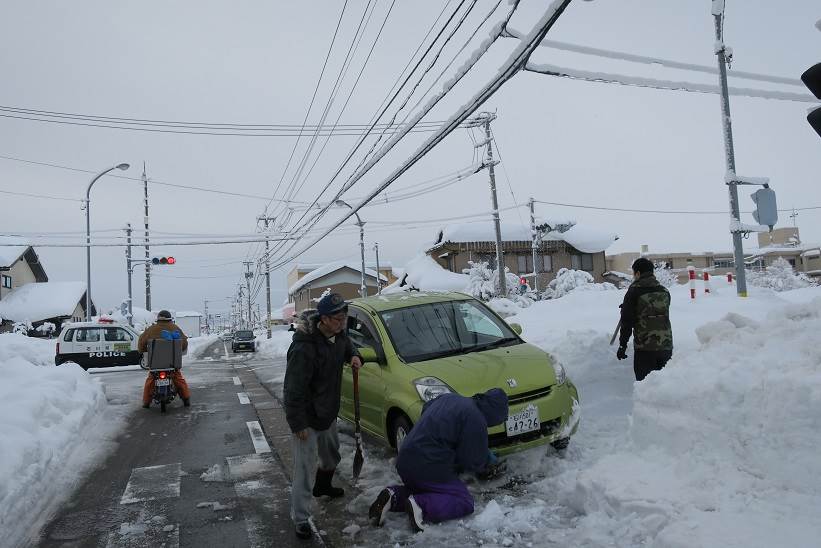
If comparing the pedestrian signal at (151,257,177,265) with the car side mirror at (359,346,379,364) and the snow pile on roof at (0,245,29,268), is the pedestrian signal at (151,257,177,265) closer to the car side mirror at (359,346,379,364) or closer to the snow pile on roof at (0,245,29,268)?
the snow pile on roof at (0,245,29,268)

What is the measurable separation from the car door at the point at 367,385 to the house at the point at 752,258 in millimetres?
50113

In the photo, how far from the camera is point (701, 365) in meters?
4.34

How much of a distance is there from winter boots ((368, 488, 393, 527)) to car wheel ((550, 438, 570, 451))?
1791mm

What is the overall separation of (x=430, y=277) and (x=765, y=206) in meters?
26.2

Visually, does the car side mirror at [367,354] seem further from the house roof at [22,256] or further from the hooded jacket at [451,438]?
the house roof at [22,256]

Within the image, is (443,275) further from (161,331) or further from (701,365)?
(701,365)

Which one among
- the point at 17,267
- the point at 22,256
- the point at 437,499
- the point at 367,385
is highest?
the point at 22,256

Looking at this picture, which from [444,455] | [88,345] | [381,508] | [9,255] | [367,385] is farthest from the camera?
[9,255]

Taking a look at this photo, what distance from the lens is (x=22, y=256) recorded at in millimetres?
41844

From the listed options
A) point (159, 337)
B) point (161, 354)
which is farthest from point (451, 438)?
point (159, 337)

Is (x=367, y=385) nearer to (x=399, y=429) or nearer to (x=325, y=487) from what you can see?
(x=399, y=429)

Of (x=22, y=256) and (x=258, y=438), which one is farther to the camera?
(x=22, y=256)

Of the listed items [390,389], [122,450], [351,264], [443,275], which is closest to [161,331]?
[122,450]

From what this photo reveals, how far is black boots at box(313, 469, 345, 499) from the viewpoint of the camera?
14.4ft
